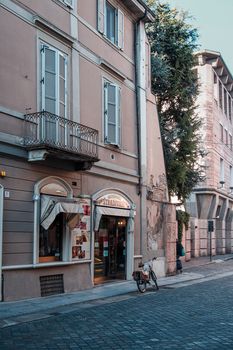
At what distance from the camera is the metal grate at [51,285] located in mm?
14164

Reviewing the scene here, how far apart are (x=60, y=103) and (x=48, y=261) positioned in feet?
15.1

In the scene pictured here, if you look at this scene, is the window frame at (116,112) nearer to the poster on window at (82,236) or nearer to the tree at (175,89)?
the poster on window at (82,236)

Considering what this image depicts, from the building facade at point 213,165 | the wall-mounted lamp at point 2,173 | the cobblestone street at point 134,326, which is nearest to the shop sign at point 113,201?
the cobblestone street at point 134,326

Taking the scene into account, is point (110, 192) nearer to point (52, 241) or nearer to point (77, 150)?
point (77, 150)

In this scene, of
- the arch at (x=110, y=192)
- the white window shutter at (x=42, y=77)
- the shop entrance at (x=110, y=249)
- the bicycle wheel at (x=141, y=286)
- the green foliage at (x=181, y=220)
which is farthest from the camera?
the green foliage at (x=181, y=220)

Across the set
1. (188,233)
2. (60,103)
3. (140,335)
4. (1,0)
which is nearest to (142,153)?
(60,103)

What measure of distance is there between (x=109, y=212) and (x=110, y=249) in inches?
65.8

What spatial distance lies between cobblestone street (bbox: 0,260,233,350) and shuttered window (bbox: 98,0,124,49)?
392 inches

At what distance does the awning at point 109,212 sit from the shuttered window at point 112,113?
237cm

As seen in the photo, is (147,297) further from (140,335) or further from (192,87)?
(192,87)

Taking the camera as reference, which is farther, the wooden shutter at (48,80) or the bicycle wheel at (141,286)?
the bicycle wheel at (141,286)

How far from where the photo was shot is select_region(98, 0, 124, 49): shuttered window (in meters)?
18.6

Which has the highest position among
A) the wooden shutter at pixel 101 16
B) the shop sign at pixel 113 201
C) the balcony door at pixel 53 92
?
the wooden shutter at pixel 101 16

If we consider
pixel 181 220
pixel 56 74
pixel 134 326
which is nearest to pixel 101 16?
pixel 56 74
